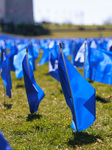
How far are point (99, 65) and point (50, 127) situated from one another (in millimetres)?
2500

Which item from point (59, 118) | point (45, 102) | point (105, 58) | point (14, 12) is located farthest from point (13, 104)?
point (14, 12)

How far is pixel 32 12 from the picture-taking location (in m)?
74.2

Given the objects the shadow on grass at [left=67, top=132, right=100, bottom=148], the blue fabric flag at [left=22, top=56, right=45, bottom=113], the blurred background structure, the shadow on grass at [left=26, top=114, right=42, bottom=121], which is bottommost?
the shadow on grass at [left=67, top=132, right=100, bottom=148]

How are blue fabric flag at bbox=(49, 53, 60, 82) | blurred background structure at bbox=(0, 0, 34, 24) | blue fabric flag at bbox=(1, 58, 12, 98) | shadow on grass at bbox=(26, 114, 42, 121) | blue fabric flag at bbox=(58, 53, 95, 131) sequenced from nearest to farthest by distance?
blue fabric flag at bbox=(58, 53, 95, 131), shadow on grass at bbox=(26, 114, 42, 121), blue fabric flag at bbox=(1, 58, 12, 98), blue fabric flag at bbox=(49, 53, 60, 82), blurred background structure at bbox=(0, 0, 34, 24)

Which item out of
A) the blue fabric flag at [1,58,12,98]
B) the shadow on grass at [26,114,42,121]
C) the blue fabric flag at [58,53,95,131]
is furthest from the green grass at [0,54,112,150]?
the blue fabric flag at [1,58,12,98]

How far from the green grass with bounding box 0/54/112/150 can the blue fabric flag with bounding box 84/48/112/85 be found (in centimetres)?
65

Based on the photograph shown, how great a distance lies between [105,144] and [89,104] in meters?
0.72

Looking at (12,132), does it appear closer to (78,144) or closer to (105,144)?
(78,144)

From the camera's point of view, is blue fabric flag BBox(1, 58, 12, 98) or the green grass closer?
the green grass

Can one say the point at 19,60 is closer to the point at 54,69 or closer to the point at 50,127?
the point at 54,69

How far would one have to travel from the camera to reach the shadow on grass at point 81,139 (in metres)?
3.64

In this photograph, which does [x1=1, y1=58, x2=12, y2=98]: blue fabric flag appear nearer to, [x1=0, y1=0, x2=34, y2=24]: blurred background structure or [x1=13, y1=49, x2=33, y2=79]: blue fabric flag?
[x1=13, y1=49, x2=33, y2=79]: blue fabric flag

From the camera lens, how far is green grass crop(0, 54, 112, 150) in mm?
3611

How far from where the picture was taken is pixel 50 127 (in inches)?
165
